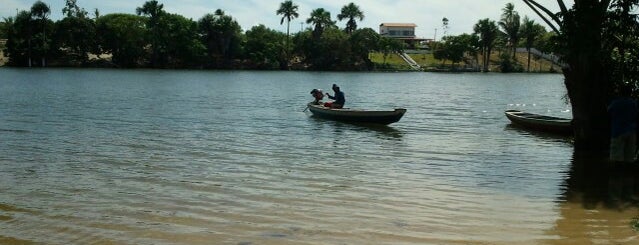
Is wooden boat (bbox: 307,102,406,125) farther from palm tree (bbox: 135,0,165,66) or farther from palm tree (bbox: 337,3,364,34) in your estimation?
→ palm tree (bbox: 337,3,364,34)

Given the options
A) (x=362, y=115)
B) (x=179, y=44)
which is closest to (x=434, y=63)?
(x=179, y=44)

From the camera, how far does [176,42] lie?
12075 cm

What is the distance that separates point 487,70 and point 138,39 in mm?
75940

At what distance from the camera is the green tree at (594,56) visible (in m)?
14.6

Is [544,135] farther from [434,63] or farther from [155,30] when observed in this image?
[434,63]

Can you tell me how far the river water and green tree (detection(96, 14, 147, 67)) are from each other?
9696 cm

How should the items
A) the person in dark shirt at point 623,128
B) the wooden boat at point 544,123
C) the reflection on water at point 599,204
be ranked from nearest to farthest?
the reflection on water at point 599,204, the person in dark shirt at point 623,128, the wooden boat at point 544,123

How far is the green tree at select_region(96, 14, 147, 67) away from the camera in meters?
116

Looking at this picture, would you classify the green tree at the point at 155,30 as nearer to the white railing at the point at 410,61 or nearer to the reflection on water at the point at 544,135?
the white railing at the point at 410,61

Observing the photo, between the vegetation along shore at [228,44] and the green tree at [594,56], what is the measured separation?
105985 millimetres

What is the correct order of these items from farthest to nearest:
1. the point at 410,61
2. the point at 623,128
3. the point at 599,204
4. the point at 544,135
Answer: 1. the point at 410,61
2. the point at 544,135
3. the point at 623,128
4. the point at 599,204

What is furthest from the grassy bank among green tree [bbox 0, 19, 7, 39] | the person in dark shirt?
the person in dark shirt

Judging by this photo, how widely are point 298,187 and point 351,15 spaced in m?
140

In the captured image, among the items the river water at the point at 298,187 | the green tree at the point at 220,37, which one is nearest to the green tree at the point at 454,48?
the green tree at the point at 220,37
